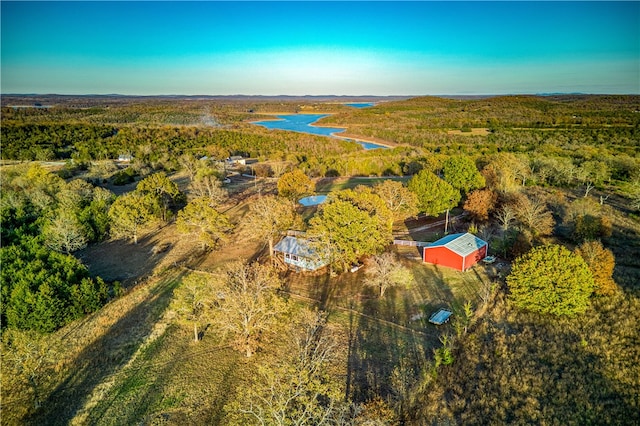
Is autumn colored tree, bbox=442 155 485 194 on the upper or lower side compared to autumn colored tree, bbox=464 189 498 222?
upper

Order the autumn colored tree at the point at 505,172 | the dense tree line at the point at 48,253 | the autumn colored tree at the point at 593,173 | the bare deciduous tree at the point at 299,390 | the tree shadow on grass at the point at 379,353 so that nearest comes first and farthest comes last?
the bare deciduous tree at the point at 299,390, the tree shadow on grass at the point at 379,353, the dense tree line at the point at 48,253, the autumn colored tree at the point at 505,172, the autumn colored tree at the point at 593,173

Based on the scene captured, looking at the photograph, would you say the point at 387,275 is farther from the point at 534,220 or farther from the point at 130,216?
the point at 130,216

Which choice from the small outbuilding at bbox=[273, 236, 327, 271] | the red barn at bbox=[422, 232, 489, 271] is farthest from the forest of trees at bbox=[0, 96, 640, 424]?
the red barn at bbox=[422, 232, 489, 271]

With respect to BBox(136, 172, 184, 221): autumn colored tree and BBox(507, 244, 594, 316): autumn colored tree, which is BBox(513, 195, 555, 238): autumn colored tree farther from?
BBox(136, 172, 184, 221): autumn colored tree

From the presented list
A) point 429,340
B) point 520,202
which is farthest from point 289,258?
point 520,202

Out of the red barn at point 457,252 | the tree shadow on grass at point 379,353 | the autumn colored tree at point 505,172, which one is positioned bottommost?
the tree shadow on grass at point 379,353

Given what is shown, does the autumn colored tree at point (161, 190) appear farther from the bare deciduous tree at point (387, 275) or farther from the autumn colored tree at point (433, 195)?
the autumn colored tree at point (433, 195)

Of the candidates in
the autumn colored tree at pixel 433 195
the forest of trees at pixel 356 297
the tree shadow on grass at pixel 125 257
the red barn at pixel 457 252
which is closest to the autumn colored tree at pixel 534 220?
the forest of trees at pixel 356 297
